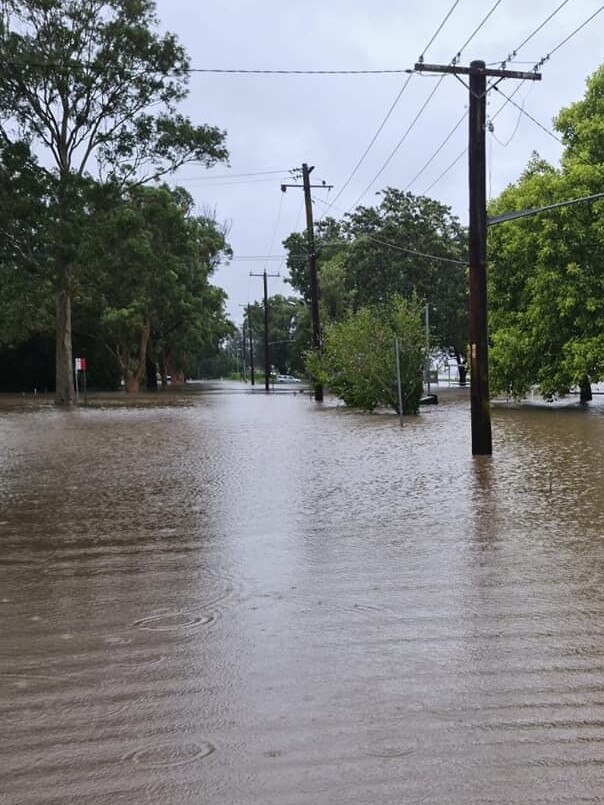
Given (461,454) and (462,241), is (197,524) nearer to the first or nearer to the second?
(461,454)

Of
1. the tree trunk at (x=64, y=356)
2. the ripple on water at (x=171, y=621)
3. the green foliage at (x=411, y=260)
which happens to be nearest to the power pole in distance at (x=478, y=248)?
the ripple on water at (x=171, y=621)

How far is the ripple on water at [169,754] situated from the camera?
142 inches

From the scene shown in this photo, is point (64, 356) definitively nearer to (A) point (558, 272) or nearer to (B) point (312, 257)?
(B) point (312, 257)

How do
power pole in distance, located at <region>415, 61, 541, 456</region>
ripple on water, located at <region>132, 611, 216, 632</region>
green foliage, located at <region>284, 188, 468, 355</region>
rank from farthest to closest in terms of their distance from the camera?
green foliage, located at <region>284, 188, 468, 355</region>, power pole in distance, located at <region>415, 61, 541, 456</region>, ripple on water, located at <region>132, 611, 216, 632</region>

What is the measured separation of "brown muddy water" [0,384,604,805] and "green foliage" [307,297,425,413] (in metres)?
15.7

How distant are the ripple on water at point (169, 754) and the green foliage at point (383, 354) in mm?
24221

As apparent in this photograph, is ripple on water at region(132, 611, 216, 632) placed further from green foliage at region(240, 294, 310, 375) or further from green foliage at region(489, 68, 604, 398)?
green foliage at region(240, 294, 310, 375)

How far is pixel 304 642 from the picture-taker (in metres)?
5.22

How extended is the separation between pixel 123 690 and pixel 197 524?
4921mm

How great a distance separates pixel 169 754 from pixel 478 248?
497 inches

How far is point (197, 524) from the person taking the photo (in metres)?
9.37

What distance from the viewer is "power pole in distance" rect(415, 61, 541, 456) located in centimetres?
1511

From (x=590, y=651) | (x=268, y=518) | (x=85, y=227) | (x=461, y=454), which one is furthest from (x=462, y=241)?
(x=590, y=651)

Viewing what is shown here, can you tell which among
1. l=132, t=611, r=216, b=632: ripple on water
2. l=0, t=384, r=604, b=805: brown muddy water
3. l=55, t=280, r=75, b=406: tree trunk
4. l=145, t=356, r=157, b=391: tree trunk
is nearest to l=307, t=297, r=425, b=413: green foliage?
l=0, t=384, r=604, b=805: brown muddy water
